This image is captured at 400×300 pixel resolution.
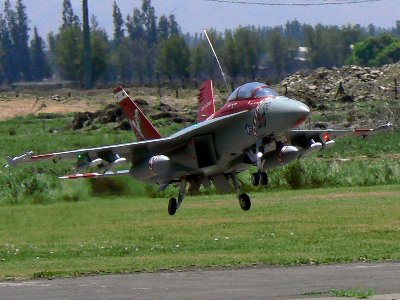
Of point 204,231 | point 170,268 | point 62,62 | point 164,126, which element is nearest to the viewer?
point 170,268

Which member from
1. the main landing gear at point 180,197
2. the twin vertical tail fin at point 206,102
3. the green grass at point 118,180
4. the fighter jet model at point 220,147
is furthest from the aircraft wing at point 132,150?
the green grass at point 118,180

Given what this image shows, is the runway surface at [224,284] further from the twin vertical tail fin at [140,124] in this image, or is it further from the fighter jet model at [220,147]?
the twin vertical tail fin at [140,124]

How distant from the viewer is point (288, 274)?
25.5 meters

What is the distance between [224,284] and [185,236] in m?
14.0

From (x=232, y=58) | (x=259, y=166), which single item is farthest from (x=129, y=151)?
(x=232, y=58)

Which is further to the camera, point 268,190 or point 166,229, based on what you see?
point 268,190

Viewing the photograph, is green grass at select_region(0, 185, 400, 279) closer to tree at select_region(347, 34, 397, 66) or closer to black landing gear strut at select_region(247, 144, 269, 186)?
black landing gear strut at select_region(247, 144, 269, 186)

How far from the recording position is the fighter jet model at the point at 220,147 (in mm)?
29875

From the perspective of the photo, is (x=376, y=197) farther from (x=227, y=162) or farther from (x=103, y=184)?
(x=227, y=162)

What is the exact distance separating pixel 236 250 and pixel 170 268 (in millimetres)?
5074

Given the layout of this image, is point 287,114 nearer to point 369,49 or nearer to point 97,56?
point 97,56

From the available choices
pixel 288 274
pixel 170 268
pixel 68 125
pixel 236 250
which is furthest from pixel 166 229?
pixel 68 125

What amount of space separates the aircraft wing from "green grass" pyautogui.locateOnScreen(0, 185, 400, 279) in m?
1.33

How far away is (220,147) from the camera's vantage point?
32469 millimetres
